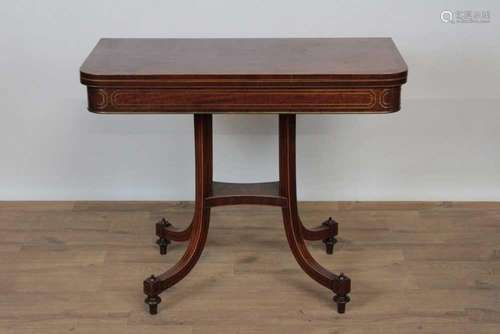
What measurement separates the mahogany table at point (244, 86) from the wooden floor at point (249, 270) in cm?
12

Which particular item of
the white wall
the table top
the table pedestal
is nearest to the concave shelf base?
the table pedestal

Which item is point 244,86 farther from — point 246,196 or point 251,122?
point 251,122

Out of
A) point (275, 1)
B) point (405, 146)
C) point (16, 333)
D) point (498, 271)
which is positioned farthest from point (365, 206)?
point (16, 333)

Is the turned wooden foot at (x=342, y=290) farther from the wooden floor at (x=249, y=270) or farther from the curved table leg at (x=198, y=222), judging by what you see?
the curved table leg at (x=198, y=222)

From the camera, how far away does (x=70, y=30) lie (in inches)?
132

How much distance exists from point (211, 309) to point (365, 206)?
1052 millimetres

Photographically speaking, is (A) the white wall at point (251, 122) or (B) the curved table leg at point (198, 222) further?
(A) the white wall at point (251, 122)

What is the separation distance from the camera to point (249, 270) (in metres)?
3.05

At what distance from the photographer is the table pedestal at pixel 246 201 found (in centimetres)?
276

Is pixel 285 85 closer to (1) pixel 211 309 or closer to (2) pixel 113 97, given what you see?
(2) pixel 113 97

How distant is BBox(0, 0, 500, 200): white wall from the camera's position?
10.9 ft

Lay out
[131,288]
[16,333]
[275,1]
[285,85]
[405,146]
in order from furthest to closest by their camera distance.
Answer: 1. [405,146]
2. [275,1]
3. [131,288]
4. [16,333]
5. [285,85]

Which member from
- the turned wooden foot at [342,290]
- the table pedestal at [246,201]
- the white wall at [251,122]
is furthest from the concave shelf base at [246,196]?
the white wall at [251,122]

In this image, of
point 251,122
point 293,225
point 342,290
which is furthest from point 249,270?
point 251,122
